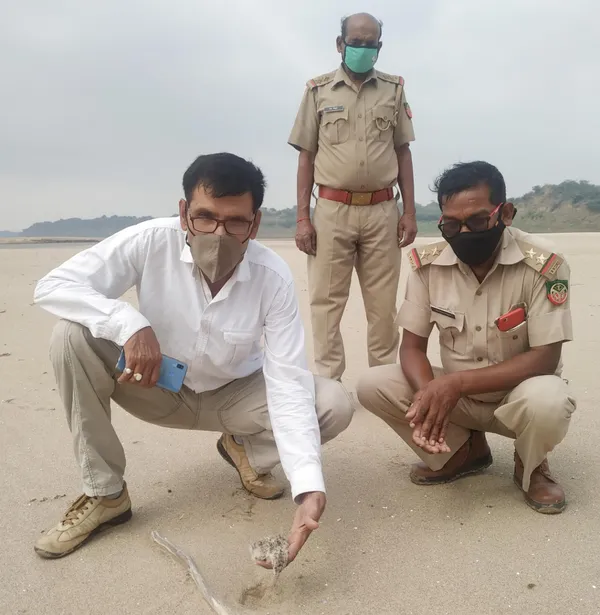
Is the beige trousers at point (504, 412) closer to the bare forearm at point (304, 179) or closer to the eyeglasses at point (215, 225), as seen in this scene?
the eyeglasses at point (215, 225)

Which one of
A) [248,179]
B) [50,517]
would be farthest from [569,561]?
[50,517]

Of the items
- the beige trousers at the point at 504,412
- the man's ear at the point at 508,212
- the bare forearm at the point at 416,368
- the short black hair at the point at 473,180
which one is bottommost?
the beige trousers at the point at 504,412

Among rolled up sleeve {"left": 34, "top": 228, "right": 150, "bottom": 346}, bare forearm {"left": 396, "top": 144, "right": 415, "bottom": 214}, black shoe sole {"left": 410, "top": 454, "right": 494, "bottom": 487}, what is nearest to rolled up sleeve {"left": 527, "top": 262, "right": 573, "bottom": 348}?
black shoe sole {"left": 410, "top": 454, "right": 494, "bottom": 487}

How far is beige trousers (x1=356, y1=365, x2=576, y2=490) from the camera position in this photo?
7.11 ft

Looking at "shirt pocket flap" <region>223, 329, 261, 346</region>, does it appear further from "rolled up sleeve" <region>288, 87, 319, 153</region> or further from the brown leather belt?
"rolled up sleeve" <region>288, 87, 319, 153</region>

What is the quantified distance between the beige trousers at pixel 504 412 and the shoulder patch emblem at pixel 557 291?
277mm

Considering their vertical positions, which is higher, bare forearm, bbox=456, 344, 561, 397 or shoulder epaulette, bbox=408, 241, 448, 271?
shoulder epaulette, bbox=408, 241, 448, 271

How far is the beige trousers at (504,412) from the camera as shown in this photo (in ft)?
7.11

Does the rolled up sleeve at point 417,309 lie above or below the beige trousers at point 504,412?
above

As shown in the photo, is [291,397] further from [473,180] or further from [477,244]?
[473,180]

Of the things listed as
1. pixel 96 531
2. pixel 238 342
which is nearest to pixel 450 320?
pixel 238 342

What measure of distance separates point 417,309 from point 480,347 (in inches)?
11.1

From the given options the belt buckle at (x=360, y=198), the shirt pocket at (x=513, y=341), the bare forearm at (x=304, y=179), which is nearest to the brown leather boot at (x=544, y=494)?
the shirt pocket at (x=513, y=341)

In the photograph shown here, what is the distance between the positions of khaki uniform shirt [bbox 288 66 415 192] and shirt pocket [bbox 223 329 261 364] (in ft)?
5.22
